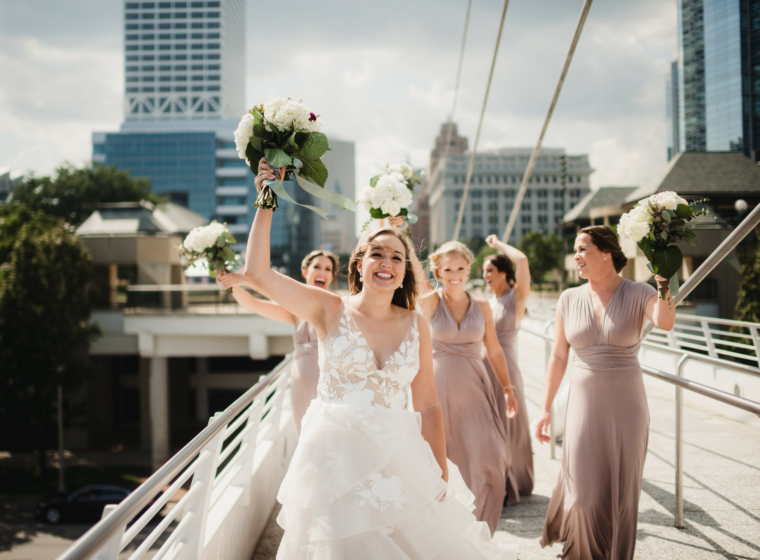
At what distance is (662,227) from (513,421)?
2.33 meters

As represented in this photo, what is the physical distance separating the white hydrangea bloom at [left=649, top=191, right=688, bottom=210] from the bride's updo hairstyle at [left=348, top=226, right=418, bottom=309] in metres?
1.40

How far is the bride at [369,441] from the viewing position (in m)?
2.01

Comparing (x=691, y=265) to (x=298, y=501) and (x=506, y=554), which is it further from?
(x=298, y=501)

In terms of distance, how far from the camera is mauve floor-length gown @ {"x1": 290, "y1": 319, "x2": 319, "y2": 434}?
12.9ft

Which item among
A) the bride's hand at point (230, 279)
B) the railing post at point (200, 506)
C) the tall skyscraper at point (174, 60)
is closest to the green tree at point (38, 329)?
the bride's hand at point (230, 279)

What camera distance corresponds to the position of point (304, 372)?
13.0ft

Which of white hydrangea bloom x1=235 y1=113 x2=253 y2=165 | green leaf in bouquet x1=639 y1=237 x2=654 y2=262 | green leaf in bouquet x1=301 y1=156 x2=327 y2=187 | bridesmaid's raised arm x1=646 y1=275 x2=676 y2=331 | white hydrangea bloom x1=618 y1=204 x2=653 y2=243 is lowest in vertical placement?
bridesmaid's raised arm x1=646 y1=275 x2=676 y2=331

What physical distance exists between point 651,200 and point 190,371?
31300 millimetres

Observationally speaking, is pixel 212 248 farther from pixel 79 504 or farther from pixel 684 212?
pixel 79 504

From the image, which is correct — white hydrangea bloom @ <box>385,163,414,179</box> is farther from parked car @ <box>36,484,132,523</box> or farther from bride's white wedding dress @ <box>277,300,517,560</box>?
parked car @ <box>36,484,132,523</box>

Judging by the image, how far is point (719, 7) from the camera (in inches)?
221

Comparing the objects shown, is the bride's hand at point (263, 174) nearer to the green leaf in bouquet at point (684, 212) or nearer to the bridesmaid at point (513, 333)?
the green leaf in bouquet at point (684, 212)

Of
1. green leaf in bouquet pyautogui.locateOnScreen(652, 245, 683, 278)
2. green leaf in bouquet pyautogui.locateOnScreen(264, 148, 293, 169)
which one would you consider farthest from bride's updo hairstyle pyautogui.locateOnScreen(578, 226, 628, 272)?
green leaf in bouquet pyautogui.locateOnScreen(264, 148, 293, 169)

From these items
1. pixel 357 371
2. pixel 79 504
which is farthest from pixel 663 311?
pixel 79 504
